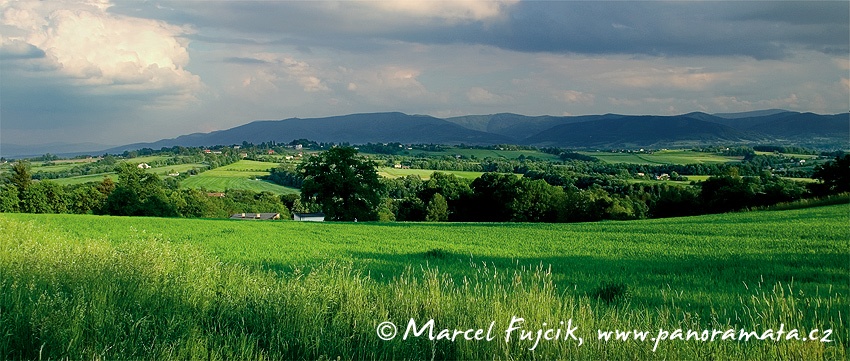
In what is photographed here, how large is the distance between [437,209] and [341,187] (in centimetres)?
2715

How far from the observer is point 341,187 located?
6100 cm

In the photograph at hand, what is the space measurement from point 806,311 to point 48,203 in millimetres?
95986

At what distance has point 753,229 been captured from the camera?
2533cm

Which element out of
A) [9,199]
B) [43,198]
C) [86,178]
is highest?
[86,178]

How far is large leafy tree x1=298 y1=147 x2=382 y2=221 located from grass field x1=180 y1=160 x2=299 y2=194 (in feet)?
227

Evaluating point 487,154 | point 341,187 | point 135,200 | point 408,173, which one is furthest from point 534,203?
point 487,154

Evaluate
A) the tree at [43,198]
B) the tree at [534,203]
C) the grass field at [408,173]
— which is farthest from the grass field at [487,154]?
the tree at [43,198]

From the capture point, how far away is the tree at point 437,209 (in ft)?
278

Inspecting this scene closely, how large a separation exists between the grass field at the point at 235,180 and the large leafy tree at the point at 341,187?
69.1 metres

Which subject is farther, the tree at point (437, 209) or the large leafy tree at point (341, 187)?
the tree at point (437, 209)

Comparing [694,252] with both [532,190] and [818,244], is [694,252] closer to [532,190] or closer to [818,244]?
[818,244]

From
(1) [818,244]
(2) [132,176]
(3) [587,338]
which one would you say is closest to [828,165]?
(1) [818,244]

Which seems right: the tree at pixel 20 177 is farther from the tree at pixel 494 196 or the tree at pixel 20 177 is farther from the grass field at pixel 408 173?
the tree at pixel 494 196

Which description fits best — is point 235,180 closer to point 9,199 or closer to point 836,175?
point 9,199
